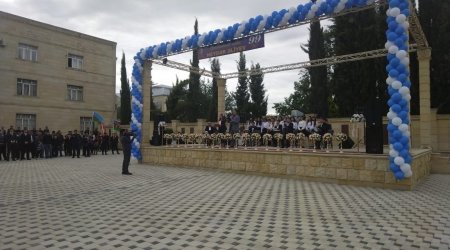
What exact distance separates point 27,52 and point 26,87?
92.2 inches

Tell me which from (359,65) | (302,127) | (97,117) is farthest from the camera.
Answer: (97,117)

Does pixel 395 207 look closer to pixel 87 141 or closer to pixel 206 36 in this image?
pixel 206 36

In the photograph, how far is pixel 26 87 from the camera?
2319 centimetres

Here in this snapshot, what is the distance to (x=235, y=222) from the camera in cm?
521

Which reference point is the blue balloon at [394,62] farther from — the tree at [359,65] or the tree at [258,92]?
the tree at [258,92]

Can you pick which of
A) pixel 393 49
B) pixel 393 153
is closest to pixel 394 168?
pixel 393 153

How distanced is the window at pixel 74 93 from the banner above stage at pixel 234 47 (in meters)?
16.5

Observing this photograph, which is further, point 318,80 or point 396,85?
point 318,80

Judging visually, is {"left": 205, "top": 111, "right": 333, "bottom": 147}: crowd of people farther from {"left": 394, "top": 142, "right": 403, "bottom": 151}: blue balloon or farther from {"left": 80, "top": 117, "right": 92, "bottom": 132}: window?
{"left": 80, "top": 117, "right": 92, "bottom": 132}: window

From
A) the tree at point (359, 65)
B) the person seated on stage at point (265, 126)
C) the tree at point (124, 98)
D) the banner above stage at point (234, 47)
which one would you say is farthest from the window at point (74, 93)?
the tree at point (359, 65)

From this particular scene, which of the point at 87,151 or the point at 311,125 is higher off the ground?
the point at 311,125

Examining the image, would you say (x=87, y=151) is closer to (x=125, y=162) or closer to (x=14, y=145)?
(x=14, y=145)

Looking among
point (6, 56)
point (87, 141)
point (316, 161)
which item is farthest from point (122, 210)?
point (6, 56)

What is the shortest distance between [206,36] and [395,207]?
8611 millimetres
